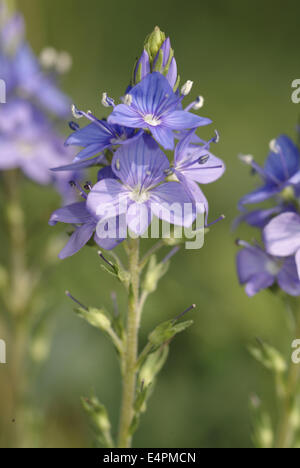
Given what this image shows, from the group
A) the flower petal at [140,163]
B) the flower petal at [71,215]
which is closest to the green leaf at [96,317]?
the flower petal at [71,215]

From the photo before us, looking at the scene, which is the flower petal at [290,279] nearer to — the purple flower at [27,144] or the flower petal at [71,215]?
the flower petal at [71,215]

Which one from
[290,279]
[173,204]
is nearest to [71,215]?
[173,204]

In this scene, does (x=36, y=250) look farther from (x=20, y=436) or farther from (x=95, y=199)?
(x=95, y=199)

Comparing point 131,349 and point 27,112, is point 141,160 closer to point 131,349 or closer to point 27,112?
point 131,349

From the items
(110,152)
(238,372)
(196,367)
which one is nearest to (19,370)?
(196,367)

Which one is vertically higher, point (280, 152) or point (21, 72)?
point (21, 72)

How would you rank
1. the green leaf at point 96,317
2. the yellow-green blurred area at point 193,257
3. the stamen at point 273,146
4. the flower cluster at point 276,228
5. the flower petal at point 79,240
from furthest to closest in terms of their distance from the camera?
the yellow-green blurred area at point 193,257 < the stamen at point 273,146 < the flower cluster at point 276,228 < the green leaf at point 96,317 < the flower petal at point 79,240
